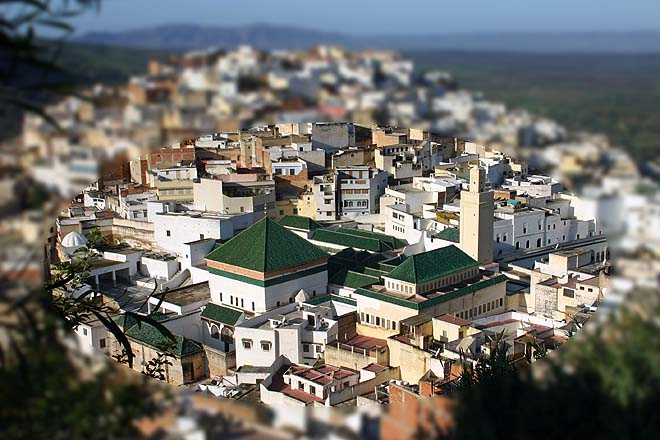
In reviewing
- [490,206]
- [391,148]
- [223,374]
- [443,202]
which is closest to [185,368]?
[223,374]

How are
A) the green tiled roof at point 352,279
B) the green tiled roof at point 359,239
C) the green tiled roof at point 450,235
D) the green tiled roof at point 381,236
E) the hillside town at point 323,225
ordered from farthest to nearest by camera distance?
1. the green tiled roof at point 381,236
2. the green tiled roof at point 359,239
3. the green tiled roof at point 450,235
4. the green tiled roof at point 352,279
5. the hillside town at point 323,225

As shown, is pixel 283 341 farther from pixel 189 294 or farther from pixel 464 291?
pixel 464 291

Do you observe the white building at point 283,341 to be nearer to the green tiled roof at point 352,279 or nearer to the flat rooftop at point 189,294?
the green tiled roof at point 352,279

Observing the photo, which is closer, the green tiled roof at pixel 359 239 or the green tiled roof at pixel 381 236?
the green tiled roof at pixel 359 239

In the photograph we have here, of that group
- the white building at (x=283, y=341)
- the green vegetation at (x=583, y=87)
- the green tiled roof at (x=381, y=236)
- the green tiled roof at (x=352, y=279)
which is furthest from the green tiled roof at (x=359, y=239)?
the green vegetation at (x=583, y=87)

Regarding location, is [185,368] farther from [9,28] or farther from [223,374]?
[9,28]

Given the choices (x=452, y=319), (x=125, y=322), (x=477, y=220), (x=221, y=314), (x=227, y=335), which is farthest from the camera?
(x=477, y=220)

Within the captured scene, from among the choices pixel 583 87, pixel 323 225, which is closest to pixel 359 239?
pixel 323 225
